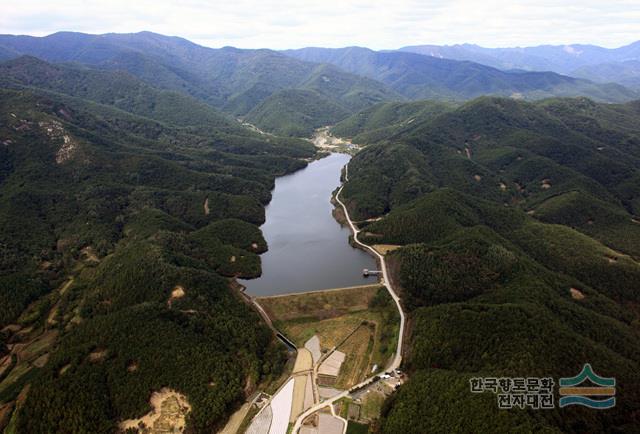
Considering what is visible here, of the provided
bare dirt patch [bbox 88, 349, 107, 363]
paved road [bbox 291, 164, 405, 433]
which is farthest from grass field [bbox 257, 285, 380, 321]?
bare dirt patch [bbox 88, 349, 107, 363]

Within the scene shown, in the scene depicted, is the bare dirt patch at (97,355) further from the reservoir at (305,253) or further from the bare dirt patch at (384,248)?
the bare dirt patch at (384,248)

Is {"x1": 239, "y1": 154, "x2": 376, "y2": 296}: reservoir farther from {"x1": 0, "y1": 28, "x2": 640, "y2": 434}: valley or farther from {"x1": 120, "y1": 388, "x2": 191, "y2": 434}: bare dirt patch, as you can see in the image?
{"x1": 120, "y1": 388, "x2": 191, "y2": 434}: bare dirt patch

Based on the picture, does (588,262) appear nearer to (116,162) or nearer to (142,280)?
(142,280)

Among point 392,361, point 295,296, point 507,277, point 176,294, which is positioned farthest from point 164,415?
point 507,277

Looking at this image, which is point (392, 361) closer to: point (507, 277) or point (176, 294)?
point (507, 277)

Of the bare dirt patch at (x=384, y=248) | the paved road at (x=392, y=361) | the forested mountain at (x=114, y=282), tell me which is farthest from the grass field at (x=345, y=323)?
the bare dirt patch at (x=384, y=248)

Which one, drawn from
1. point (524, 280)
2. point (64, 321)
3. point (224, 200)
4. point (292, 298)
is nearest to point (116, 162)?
point (224, 200)
